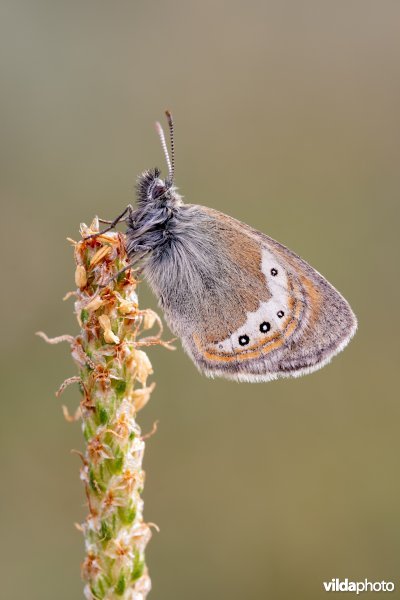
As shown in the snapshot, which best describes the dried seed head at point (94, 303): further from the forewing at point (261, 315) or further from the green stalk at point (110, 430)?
the forewing at point (261, 315)

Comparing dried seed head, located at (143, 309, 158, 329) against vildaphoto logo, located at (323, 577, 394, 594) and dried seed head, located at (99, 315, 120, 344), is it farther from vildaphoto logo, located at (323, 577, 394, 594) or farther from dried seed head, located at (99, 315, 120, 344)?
vildaphoto logo, located at (323, 577, 394, 594)

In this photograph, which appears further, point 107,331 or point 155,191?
point 155,191

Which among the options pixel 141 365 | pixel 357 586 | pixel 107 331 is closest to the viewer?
pixel 107 331

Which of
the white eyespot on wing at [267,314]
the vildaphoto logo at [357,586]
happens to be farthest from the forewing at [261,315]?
the vildaphoto logo at [357,586]

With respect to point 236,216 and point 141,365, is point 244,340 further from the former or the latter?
point 236,216

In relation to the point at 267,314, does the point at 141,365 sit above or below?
below

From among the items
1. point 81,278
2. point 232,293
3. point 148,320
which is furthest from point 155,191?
point 81,278
